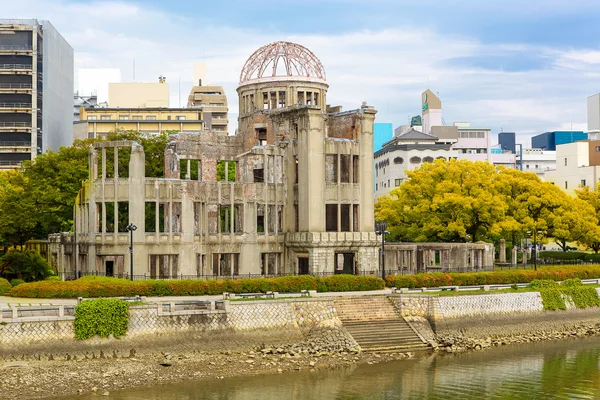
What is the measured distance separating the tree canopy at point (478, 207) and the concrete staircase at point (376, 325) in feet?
105

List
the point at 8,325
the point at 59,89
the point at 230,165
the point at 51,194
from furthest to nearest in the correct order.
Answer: the point at 59,89
the point at 230,165
the point at 51,194
the point at 8,325

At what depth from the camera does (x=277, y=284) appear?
190ft

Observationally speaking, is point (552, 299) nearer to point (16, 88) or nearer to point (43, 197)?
point (43, 197)

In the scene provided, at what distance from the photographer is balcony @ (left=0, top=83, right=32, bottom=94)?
11469 cm

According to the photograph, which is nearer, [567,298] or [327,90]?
[567,298]

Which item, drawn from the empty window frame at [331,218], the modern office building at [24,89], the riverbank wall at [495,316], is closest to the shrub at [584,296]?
the riverbank wall at [495,316]

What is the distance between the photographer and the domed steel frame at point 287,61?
80.5m

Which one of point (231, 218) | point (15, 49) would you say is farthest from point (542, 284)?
point (15, 49)

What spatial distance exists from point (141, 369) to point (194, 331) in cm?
462

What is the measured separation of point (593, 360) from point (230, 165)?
50734 millimetres

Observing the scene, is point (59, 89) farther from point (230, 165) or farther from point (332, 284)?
point (332, 284)

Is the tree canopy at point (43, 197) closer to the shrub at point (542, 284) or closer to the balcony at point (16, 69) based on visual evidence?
the balcony at point (16, 69)

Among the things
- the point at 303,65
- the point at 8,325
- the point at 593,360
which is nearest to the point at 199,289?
the point at 8,325

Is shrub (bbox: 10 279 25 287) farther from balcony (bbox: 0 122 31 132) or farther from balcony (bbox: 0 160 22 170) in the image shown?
balcony (bbox: 0 160 22 170)
